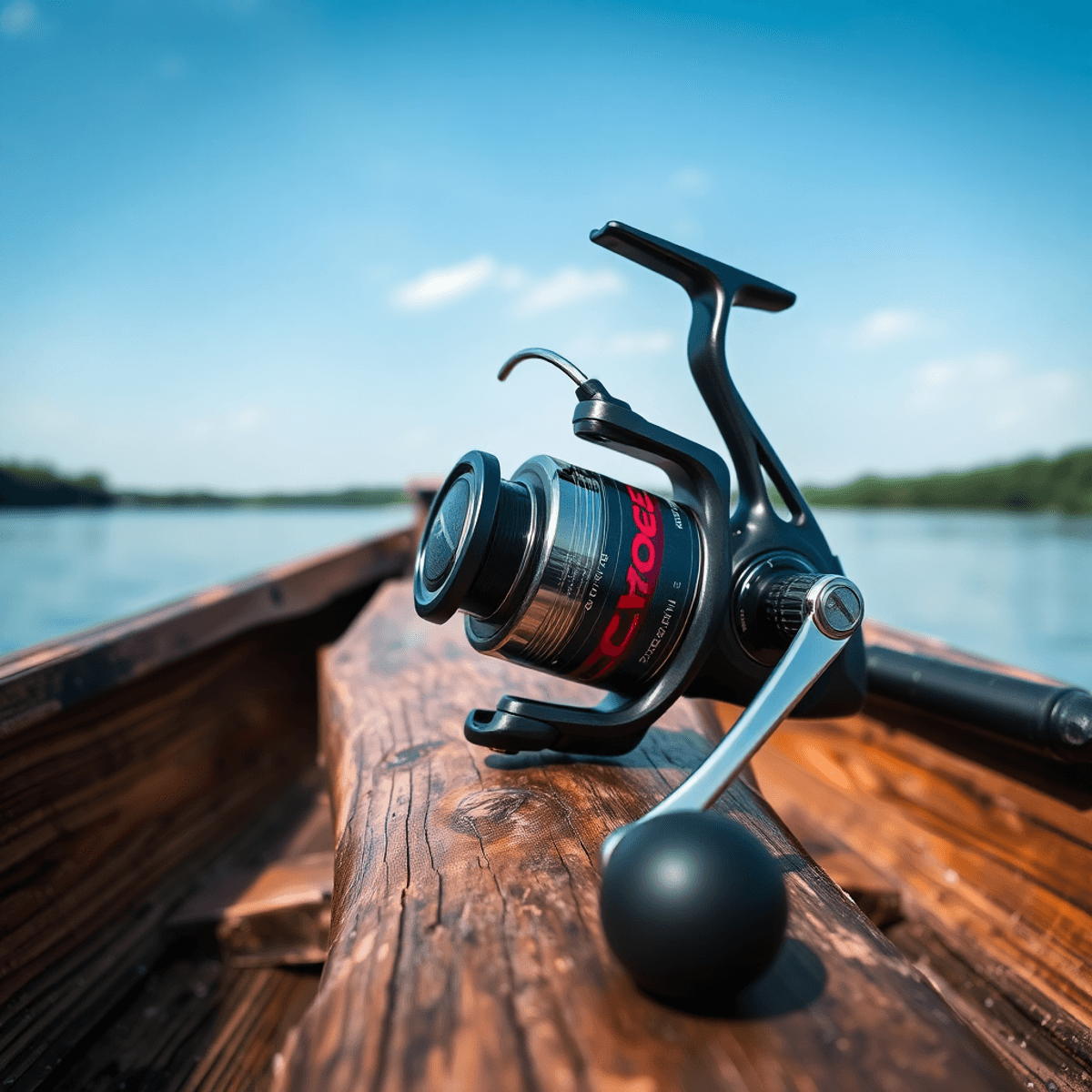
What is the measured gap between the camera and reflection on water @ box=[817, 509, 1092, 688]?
4.77m

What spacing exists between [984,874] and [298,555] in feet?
10.3

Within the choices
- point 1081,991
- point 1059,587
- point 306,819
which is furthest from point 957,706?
point 1059,587

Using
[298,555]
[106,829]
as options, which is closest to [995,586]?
[298,555]

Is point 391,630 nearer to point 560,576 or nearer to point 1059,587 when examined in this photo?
point 560,576

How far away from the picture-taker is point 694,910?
0.61 meters

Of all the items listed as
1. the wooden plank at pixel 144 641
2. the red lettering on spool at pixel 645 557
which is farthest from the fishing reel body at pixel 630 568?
the wooden plank at pixel 144 641

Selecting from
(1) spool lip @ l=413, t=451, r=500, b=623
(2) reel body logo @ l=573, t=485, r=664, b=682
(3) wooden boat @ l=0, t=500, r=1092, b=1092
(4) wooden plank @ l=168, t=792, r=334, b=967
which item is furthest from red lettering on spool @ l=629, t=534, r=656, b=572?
(4) wooden plank @ l=168, t=792, r=334, b=967

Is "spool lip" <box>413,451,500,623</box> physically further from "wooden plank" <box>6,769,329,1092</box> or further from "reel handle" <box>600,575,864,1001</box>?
"wooden plank" <box>6,769,329,1092</box>

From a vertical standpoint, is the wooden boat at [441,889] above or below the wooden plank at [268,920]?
above

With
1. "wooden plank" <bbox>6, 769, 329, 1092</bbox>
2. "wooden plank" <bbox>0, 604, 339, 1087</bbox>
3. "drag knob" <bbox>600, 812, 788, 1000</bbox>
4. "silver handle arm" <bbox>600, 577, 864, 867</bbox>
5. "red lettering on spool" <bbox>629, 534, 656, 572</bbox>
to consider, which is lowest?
"wooden plank" <bbox>6, 769, 329, 1092</bbox>

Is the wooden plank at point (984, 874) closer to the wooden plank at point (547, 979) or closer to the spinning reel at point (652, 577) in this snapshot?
the spinning reel at point (652, 577)

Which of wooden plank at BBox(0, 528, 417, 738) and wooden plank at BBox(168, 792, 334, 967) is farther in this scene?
wooden plank at BBox(168, 792, 334, 967)

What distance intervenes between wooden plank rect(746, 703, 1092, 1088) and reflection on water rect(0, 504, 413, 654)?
1.96 meters

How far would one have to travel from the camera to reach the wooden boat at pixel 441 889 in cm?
61
